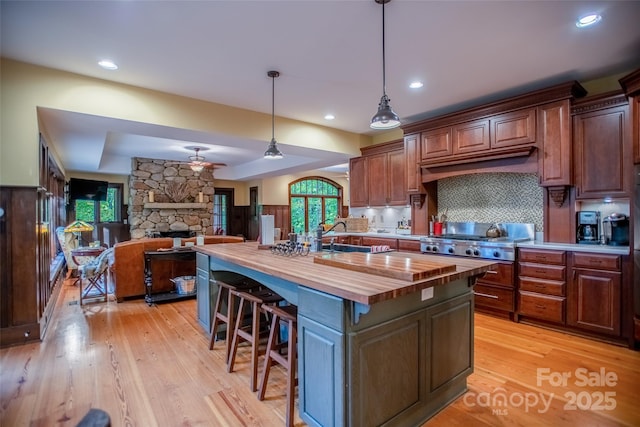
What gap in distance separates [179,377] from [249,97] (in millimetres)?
3174

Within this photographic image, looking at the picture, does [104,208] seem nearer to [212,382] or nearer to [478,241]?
[212,382]

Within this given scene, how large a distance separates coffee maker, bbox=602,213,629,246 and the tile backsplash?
0.66m

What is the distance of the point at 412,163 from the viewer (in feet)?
16.6

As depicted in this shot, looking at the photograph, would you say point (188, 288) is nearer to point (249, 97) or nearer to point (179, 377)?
point (179, 377)

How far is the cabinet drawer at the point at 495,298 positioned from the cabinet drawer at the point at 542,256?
1.45 ft

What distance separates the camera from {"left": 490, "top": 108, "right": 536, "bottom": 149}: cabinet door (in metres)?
3.79

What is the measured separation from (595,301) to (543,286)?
44 centimetres

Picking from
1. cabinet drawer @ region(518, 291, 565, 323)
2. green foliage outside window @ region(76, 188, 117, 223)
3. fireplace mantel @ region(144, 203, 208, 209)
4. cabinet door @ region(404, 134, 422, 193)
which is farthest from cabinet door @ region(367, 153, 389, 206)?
green foliage outside window @ region(76, 188, 117, 223)

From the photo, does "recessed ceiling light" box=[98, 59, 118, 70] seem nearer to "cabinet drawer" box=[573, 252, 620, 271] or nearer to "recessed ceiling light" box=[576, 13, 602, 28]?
"recessed ceiling light" box=[576, 13, 602, 28]

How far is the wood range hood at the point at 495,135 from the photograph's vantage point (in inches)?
143

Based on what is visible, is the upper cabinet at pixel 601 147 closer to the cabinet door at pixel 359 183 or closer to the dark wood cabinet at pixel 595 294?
the dark wood cabinet at pixel 595 294

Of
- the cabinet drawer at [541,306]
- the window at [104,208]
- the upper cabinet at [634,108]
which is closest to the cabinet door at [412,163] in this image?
the cabinet drawer at [541,306]

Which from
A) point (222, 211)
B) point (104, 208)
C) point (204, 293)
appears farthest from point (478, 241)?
point (104, 208)

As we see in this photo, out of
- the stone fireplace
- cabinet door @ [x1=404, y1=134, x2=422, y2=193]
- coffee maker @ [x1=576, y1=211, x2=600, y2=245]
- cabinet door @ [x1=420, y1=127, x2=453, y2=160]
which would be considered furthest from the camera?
the stone fireplace
